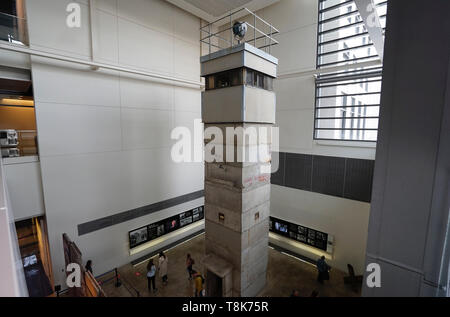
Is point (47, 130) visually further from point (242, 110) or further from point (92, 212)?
point (242, 110)

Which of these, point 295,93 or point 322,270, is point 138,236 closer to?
point 322,270

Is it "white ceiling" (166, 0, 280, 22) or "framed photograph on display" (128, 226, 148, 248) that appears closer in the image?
"white ceiling" (166, 0, 280, 22)

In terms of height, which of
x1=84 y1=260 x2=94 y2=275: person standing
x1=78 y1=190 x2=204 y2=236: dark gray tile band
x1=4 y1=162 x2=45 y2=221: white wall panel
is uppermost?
x1=4 y1=162 x2=45 y2=221: white wall panel

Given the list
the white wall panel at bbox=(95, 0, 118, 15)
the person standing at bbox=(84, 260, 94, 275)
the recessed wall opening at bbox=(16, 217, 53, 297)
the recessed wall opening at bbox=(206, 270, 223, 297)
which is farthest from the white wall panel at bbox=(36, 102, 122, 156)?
the recessed wall opening at bbox=(206, 270, 223, 297)

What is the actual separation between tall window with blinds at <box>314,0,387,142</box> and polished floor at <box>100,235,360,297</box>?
25.6 feet

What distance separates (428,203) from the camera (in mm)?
3094

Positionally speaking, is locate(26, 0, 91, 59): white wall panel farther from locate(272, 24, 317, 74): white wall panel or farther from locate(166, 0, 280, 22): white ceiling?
locate(272, 24, 317, 74): white wall panel

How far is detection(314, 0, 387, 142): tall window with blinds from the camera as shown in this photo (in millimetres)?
10617

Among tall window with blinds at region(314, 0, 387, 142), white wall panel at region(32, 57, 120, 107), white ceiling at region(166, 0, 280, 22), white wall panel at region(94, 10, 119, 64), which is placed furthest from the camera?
white ceiling at region(166, 0, 280, 22)

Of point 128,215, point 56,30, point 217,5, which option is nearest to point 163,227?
Result: point 128,215

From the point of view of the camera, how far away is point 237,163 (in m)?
8.98

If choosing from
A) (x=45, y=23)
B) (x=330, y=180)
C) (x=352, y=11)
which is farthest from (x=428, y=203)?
(x=45, y=23)

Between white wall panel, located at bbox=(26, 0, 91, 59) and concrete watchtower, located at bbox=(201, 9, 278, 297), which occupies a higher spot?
white wall panel, located at bbox=(26, 0, 91, 59)

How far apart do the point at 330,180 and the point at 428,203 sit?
955 cm
